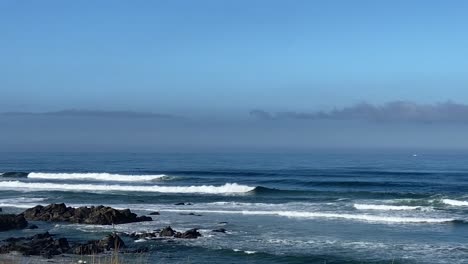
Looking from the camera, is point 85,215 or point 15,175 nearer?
point 85,215

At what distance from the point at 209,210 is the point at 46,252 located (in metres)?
13.5

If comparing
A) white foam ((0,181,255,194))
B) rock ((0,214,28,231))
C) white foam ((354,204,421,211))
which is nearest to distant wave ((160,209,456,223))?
white foam ((354,204,421,211))

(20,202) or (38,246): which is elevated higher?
(20,202)

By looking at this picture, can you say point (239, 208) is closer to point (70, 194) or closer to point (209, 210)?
point (209, 210)

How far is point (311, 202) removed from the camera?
35.8m

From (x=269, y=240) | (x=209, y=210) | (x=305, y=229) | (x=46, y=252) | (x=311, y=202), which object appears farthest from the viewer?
(x=311, y=202)

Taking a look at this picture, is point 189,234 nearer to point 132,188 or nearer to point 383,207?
point 383,207

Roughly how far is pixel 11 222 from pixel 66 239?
514 cm

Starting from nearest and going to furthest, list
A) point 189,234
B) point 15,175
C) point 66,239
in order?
point 66,239, point 189,234, point 15,175

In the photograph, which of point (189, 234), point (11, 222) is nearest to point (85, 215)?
point (11, 222)

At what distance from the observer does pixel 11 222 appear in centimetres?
2586

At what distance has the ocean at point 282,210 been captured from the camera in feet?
67.6

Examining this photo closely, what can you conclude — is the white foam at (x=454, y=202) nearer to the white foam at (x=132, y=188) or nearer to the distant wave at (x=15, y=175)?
the white foam at (x=132, y=188)

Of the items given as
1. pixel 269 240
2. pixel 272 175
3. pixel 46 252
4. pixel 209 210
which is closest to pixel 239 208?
pixel 209 210
